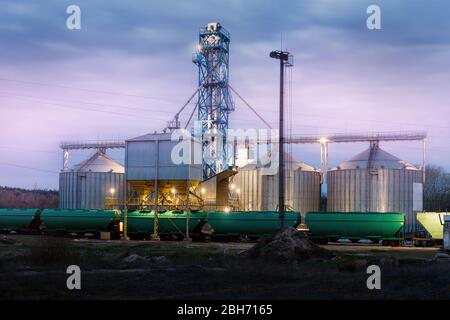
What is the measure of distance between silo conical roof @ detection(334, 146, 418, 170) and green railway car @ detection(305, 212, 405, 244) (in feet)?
42.0

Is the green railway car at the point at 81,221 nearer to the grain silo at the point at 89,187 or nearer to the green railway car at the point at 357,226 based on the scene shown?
the grain silo at the point at 89,187

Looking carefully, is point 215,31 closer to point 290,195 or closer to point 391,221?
point 290,195

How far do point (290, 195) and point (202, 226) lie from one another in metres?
13.0

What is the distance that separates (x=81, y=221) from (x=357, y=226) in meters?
26.5

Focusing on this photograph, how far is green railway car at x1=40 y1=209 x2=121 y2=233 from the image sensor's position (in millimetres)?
59469

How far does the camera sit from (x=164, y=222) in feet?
187

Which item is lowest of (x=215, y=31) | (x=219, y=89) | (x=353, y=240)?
(x=353, y=240)

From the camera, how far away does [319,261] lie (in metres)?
32.9

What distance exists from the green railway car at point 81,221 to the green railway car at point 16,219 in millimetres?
2757

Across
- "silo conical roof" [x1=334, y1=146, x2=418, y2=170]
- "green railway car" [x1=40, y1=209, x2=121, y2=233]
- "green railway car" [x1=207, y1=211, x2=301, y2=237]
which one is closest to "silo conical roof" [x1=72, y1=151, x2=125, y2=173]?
"green railway car" [x1=40, y1=209, x2=121, y2=233]

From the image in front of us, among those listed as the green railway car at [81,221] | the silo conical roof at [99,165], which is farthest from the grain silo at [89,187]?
the green railway car at [81,221]

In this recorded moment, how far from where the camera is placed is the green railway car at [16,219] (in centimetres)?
6469
